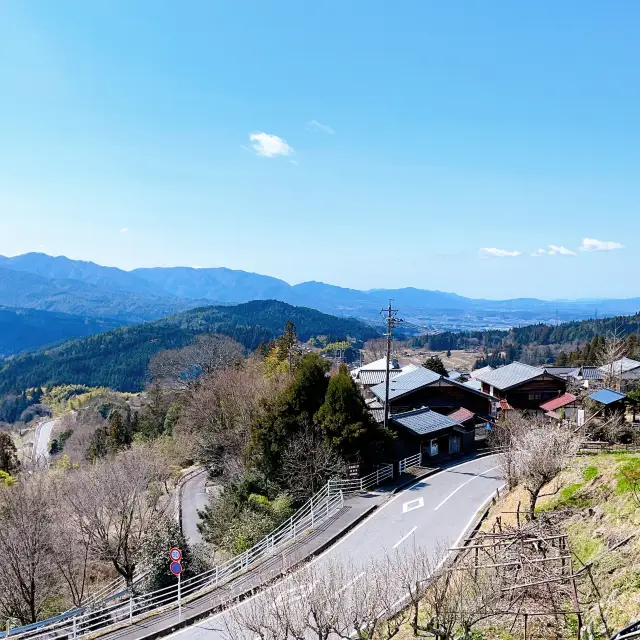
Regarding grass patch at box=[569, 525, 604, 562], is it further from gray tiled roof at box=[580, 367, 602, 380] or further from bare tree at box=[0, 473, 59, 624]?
gray tiled roof at box=[580, 367, 602, 380]

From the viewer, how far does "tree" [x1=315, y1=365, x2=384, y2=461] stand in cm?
2367

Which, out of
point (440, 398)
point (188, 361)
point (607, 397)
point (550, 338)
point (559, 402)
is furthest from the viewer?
point (550, 338)

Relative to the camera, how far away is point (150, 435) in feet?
156

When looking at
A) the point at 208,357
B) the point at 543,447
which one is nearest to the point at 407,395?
the point at 543,447

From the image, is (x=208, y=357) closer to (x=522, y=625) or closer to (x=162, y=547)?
(x=162, y=547)

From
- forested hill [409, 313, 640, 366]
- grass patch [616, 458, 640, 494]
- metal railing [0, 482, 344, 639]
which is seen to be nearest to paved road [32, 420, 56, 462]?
metal railing [0, 482, 344, 639]

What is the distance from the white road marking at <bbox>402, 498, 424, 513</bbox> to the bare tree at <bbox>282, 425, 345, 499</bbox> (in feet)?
11.8

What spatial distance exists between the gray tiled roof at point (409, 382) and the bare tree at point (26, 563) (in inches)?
930

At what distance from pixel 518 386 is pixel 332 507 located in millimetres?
A: 26789

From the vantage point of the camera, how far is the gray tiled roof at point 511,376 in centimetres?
4147


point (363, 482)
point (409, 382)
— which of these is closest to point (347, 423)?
point (363, 482)

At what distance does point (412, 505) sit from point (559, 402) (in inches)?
942

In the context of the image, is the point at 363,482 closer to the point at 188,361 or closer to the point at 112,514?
the point at 112,514

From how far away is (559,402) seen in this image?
3928 cm
